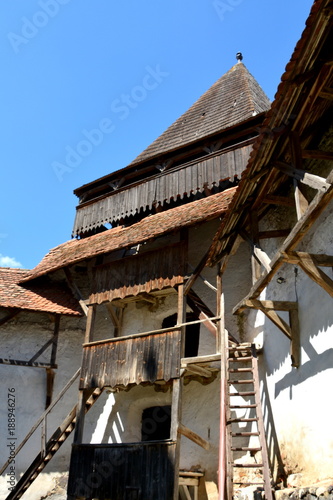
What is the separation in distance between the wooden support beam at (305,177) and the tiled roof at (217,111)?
6.27 m

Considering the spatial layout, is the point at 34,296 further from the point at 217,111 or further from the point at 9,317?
the point at 217,111

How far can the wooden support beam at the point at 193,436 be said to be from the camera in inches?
324

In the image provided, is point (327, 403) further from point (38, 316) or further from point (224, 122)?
point (224, 122)

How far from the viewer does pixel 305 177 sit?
17.4 ft

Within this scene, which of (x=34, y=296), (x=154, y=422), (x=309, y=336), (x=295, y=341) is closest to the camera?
(x=309, y=336)

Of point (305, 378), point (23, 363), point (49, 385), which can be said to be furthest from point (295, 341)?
point (23, 363)

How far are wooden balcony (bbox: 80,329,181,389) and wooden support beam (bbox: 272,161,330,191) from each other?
13.2 feet

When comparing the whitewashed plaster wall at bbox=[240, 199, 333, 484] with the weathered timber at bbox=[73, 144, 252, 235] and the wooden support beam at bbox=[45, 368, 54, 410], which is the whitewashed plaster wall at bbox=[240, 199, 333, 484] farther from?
the wooden support beam at bbox=[45, 368, 54, 410]

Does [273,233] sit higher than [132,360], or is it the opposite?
[273,233]

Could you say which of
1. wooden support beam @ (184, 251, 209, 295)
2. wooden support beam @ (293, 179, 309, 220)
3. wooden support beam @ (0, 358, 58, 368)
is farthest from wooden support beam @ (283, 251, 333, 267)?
wooden support beam @ (0, 358, 58, 368)

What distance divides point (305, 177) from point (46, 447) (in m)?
7.99

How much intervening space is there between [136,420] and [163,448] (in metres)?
2.81

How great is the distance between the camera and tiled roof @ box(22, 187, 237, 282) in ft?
30.8

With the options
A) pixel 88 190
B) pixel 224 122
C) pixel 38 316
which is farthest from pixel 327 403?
pixel 88 190
